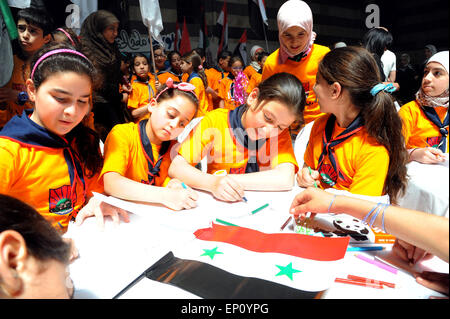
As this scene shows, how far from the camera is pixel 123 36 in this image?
605cm

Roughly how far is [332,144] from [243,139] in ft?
1.30

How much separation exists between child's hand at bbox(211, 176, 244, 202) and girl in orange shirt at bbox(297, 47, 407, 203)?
14.2 inches

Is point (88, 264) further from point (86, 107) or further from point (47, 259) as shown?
point (86, 107)

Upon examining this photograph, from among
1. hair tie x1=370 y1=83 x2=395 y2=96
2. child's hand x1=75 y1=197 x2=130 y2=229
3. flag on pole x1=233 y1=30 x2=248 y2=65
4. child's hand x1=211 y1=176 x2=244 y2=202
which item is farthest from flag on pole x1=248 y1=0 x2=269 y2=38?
flag on pole x1=233 y1=30 x2=248 y2=65

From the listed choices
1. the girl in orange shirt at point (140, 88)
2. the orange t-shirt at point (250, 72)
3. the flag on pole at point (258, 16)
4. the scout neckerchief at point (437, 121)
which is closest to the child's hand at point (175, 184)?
the scout neckerchief at point (437, 121)

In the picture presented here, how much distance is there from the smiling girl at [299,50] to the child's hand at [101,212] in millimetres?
1239

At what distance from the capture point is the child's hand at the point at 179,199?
995 mm

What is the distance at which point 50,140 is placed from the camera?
3.51ft

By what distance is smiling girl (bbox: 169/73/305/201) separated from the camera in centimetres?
122

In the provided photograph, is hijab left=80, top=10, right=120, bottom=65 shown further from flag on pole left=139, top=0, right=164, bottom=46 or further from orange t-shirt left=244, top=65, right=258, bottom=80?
orange t-shirt left=244, top=65, right=258, bottom=80

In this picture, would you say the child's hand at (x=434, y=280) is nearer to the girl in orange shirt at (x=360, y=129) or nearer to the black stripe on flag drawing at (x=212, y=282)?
the black stripe on flag drawing at (x=212, y=282)

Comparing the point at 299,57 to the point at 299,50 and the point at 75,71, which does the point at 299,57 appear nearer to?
the point at 299,50

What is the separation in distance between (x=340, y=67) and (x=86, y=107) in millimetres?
996
